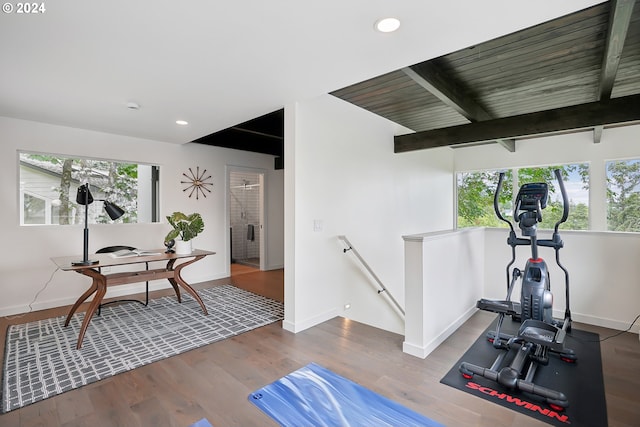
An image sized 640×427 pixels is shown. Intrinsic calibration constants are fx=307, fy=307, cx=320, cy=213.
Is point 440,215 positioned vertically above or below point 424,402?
above

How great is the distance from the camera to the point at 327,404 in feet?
6.61

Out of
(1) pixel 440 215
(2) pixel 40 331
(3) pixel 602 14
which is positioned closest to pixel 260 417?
(2) pixel 40 331

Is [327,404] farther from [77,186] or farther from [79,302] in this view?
[77,186]

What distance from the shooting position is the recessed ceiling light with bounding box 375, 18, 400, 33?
1791 millimetres

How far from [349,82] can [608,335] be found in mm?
3705

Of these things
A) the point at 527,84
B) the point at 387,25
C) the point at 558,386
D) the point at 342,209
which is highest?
the point at 527,84

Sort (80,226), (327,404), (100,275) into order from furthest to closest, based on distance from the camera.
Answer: (80,226) → (100,275) → (327,404)

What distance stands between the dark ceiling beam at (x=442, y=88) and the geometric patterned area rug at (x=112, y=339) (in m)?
2.93

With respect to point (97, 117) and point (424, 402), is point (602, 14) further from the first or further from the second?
point (97, 117)

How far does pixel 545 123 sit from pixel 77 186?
593 centimetres

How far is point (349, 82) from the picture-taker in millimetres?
2650

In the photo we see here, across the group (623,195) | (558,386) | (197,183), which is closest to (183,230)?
(197,183)

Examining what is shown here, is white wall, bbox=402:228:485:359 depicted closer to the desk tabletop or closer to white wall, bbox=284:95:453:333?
white wall, bbox=284:95:453:333

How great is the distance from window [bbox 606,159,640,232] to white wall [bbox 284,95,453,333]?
2.76 meters
